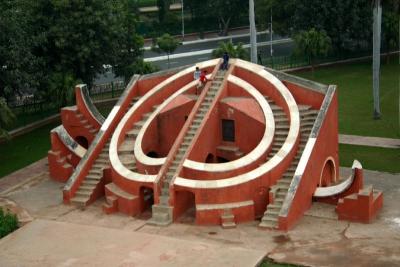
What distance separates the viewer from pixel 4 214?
88.1ft

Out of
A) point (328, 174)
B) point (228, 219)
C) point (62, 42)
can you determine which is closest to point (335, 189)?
point (328, 174)

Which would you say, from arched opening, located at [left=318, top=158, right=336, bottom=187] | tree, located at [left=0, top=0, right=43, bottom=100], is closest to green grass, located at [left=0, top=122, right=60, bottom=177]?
tree, located at [left=0, top=0, right=43, bottom=100]

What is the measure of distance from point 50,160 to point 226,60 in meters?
9.12

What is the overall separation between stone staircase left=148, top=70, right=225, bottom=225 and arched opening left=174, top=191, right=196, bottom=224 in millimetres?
391

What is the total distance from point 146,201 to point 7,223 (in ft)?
17.0

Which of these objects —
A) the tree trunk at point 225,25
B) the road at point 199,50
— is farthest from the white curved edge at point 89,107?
the tree trunk at point 225,25

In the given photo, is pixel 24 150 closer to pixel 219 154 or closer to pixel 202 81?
pixel 202 81

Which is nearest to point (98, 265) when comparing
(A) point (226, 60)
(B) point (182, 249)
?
(B) point (182, 249)

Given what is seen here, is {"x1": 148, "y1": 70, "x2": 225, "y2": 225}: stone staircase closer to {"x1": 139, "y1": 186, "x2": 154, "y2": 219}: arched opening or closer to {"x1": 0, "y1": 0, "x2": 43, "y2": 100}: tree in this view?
{"x1": 139, "y1": 186, "x2": 154, "y2": 219}: arched opening

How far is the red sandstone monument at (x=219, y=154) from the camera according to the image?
81.7ft

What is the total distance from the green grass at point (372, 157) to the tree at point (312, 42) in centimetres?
1568

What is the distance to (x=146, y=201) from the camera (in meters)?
26.9

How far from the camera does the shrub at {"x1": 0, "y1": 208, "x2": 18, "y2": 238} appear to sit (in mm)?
25373

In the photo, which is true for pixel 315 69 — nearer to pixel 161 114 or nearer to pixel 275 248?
pixel 161 114
